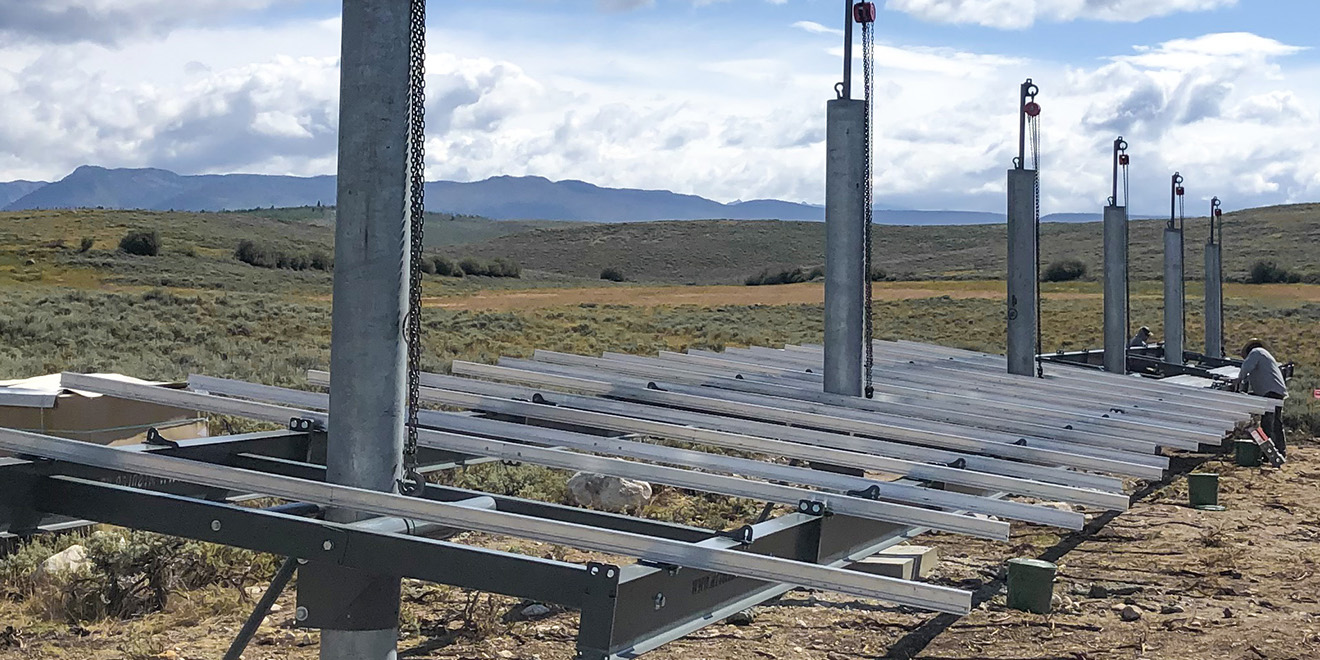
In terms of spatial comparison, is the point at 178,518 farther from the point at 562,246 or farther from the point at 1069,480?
the point at 562,246

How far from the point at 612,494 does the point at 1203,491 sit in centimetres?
599

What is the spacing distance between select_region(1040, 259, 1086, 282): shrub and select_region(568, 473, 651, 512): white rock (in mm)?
78654

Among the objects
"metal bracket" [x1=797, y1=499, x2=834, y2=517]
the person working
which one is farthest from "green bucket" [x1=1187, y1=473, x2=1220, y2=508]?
"metal bracket" [x1=797, y1=499, x2=834, y2=517]

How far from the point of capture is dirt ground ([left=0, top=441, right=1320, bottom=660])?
23.4ft

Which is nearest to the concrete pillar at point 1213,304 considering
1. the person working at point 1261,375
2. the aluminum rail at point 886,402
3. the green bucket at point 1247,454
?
the green bucket at point 1247,454

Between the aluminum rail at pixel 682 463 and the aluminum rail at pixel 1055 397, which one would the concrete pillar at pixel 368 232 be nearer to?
the aluminum rail at pixel 682 463

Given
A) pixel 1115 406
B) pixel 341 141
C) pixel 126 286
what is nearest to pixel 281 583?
pixel 341 141

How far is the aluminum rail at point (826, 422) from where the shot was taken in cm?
638

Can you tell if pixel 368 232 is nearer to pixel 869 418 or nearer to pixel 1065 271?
pixel 869 418

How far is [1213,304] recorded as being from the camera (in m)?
22.9

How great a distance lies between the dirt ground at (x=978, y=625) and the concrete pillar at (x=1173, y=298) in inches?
359

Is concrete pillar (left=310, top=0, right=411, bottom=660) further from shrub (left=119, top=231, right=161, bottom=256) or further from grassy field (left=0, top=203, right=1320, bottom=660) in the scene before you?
shrub (left=119, top=231, right=161, bottom=256)

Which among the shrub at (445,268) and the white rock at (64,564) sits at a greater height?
the shrub at (445,268)

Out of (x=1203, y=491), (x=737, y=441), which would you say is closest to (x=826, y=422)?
(x=737, y=441)
